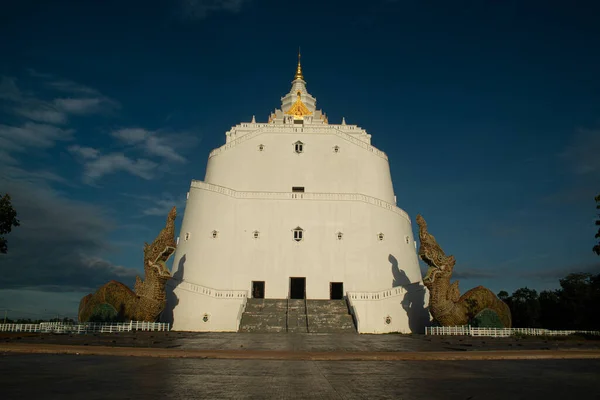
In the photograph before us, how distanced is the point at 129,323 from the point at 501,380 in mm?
22655

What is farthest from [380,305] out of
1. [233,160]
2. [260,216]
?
[233,160]

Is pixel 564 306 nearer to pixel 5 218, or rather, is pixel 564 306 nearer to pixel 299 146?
pixel 299 146

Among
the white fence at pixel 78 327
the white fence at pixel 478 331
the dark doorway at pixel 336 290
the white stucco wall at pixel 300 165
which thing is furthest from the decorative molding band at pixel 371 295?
the white fence at pixel 78 327

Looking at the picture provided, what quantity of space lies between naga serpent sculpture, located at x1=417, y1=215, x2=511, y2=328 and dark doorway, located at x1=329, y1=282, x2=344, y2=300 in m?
7.93

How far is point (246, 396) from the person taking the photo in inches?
293

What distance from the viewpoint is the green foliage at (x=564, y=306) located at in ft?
138

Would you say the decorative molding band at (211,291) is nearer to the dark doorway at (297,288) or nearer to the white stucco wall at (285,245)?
the white stucco wall at (285,245)

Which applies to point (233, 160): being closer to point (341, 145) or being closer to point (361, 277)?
point (341, 145)

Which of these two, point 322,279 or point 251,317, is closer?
point 251,317

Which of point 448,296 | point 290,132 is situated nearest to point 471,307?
point 448,296

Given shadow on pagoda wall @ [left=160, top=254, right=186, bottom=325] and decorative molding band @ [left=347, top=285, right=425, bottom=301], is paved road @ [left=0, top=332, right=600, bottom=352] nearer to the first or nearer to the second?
decorative molding band @ [left=347, top=285, right=425, bottom=301]

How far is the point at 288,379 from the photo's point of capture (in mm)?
9312

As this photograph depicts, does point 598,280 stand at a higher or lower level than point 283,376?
higher

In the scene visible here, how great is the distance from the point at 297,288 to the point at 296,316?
788 cm
